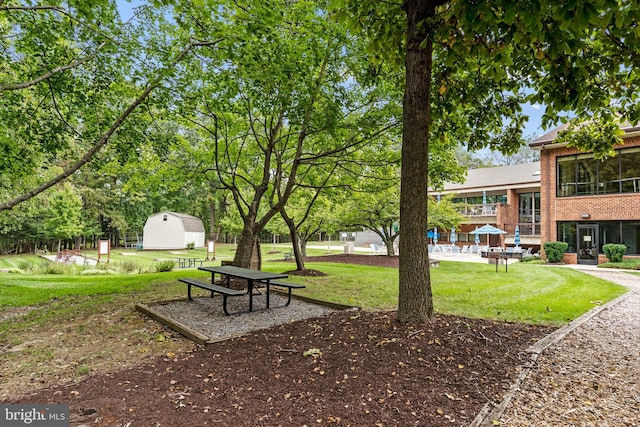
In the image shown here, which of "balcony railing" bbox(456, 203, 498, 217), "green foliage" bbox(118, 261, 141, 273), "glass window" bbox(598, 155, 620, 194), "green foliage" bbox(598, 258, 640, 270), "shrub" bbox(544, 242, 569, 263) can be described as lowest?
"green foliage" bbox(118, 261, 141, 273)

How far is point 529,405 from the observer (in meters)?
3.07

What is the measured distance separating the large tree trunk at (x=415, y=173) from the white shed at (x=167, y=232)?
36936 millimetres

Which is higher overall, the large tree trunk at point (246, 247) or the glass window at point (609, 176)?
the glass window at point (609, 176)

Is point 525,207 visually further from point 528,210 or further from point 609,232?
point 609,232

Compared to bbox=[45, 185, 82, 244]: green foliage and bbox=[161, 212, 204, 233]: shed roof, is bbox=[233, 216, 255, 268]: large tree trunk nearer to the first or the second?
bbox=[45, 185, 82, 244]: green foliage

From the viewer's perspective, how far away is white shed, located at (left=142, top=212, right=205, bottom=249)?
3759 centimetres

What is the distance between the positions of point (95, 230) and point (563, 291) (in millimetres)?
42046

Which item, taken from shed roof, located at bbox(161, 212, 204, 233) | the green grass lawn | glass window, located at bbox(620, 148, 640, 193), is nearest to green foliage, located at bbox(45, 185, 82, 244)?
shed roof, located at bbox(161, 212, 204, 233)

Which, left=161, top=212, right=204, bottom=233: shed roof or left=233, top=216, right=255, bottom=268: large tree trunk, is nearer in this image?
left=233, top=216, right=255, bottom=268: large tree trunk

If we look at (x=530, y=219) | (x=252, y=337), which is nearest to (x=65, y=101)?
(x=252, y=337)

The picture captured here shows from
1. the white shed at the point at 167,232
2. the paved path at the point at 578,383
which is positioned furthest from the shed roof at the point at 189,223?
the paved path at the point at 578,383

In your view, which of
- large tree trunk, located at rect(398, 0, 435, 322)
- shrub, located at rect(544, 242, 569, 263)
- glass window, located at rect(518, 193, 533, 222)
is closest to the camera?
large tree trunk, located at rect(398, 0, 435, 322)

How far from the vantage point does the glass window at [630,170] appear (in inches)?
689

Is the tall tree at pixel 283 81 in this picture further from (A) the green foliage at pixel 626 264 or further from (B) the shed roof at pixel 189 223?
(B) the shed roof at pixel 189 223
